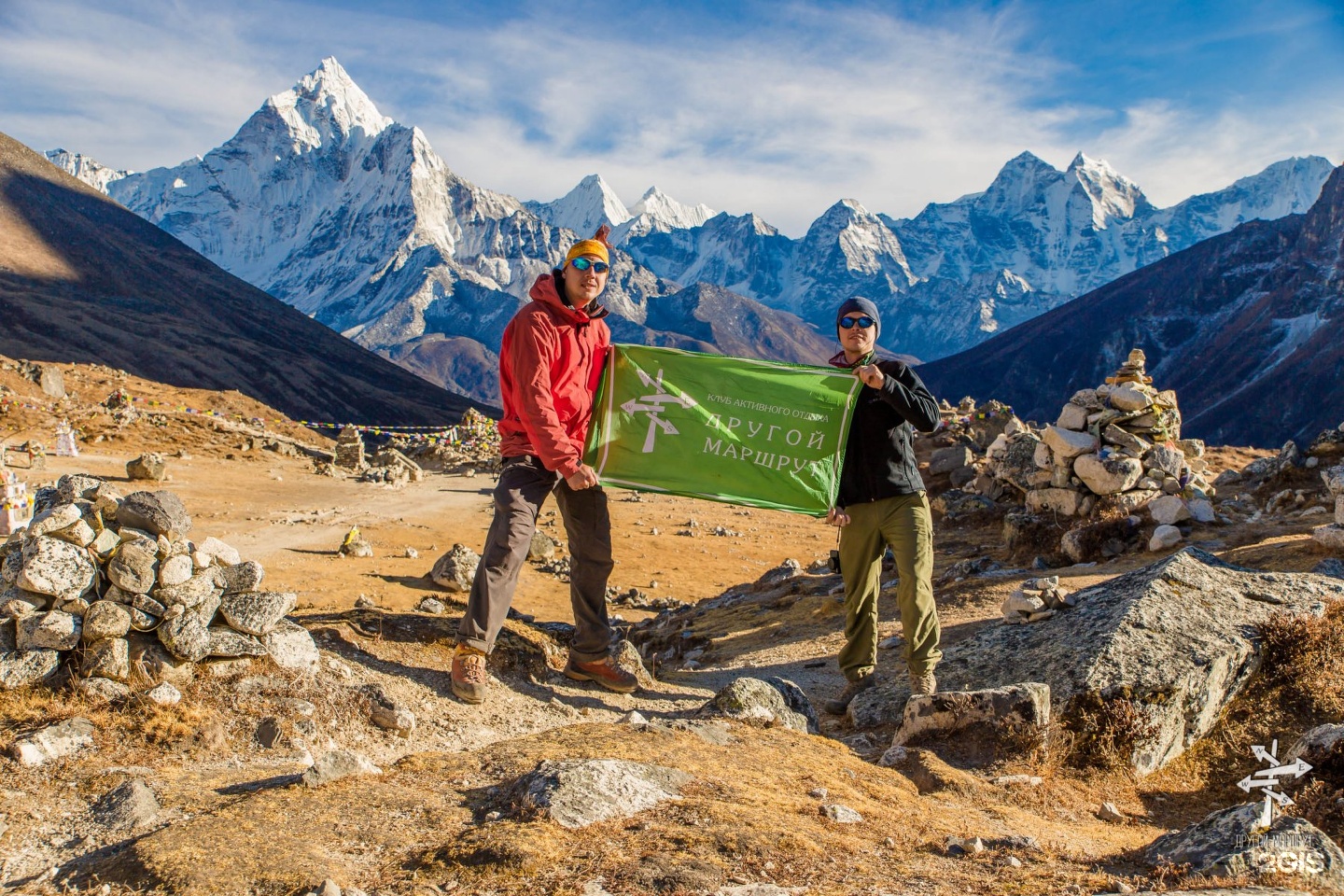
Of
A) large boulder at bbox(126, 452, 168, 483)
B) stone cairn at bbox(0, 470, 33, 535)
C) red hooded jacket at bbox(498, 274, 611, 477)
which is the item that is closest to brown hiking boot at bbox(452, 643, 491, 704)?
red hooded jacket at bbox(498, 274, 611, 477)

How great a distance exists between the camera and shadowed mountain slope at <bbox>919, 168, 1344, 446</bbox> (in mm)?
124562

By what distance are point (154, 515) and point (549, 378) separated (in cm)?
251

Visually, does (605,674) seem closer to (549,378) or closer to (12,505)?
(549,378)

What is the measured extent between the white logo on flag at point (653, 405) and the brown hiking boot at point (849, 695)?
7.88ft

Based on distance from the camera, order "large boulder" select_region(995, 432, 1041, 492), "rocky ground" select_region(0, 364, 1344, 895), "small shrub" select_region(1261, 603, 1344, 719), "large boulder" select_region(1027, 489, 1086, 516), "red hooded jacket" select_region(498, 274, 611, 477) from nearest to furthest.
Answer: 1. "rocky ground" select_region(0, 364, 1344, 895)
2. "red hooded jacket" select_region(498, 274, 611, 477)
3. "small shrub" select_region(1261, 603, 1344, 719)
4. "large boulder" select_region(1027, 489, 1086, 516)
5. "large boulder" select_region(995, 432, 1041, 492)

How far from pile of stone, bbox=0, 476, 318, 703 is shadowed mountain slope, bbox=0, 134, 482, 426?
82.4 metres

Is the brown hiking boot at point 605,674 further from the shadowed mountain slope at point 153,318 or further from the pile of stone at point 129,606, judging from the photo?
the shadowed mountain slope at point 153,318

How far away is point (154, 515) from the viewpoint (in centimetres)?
527

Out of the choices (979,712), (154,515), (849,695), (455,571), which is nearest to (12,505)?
(455,571)

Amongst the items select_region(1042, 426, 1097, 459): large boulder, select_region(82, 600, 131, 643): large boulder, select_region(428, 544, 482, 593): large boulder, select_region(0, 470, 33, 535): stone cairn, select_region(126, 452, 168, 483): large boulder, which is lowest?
select_region(126, 452, 168, 483): large boulder

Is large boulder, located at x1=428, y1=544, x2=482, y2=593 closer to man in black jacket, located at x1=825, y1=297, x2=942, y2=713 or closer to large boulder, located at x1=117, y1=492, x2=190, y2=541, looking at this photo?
large boulder, located at x1=117, y1=492, x2=190, y2=541

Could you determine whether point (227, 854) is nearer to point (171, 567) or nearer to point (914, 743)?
point (171, 567)

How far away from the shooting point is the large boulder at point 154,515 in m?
5.25

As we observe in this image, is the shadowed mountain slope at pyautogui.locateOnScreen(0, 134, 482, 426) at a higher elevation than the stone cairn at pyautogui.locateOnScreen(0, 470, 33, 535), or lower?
higher
